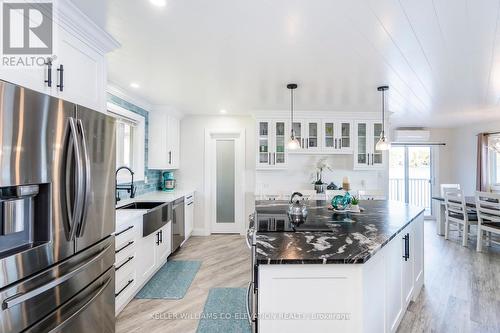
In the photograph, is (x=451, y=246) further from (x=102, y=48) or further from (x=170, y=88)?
(x=102, y=48)

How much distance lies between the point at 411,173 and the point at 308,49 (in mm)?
5870

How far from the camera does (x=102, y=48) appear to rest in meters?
1.84

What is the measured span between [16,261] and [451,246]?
5.55m

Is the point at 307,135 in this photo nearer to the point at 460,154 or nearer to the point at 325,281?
the point at 325,281

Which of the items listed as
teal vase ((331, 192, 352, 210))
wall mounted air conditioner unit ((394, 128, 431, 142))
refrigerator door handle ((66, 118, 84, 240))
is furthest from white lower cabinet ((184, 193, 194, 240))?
wall mounted air conditioner unit ((394, 128, 431, 142))

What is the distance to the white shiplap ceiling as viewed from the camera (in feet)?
5.35

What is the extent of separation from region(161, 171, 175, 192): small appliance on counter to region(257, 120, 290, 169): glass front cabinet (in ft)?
5.37

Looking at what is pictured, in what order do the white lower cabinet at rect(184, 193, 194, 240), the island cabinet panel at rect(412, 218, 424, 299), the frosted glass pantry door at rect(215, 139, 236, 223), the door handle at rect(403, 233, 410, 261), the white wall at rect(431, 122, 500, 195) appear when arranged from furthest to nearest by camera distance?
the white wall at rect(431, 122, 500, 195) → the frosted glass pantry door at rect(215, 139, 236, 223) → the white lower cabinet at rect(184, 193, 194, 240) → the island cabinet panel at rect(412, 218, 424, 299) → the door handle at rect(403, 233, 410, 261)

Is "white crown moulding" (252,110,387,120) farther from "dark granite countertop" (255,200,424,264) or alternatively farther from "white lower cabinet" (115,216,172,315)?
"white lower cabinet" (115,216,172,315)

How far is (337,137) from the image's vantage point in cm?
478

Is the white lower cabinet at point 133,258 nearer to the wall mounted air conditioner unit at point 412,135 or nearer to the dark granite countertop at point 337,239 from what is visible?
the dark granite countertop at point 337,239

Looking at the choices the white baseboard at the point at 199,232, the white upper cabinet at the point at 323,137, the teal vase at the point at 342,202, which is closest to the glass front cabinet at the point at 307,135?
the white upper cabinet at the point at 323,137

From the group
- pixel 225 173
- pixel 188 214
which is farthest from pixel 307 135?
pixel 188 214

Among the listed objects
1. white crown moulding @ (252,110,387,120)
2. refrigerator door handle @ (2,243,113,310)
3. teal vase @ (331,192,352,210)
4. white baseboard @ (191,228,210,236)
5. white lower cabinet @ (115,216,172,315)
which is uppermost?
white crown moulding @ (252,110,387,120)
